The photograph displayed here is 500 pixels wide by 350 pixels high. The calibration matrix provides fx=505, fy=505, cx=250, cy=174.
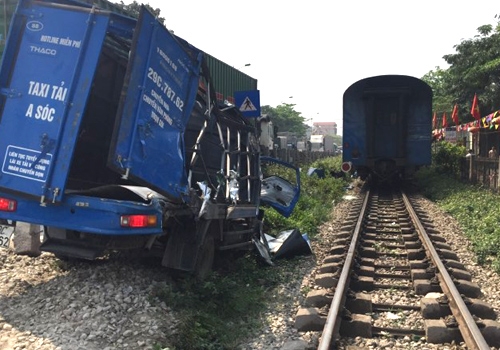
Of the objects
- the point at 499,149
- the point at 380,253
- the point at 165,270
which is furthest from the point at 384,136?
the point at 165,270

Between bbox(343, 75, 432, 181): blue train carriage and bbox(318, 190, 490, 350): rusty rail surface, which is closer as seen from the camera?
bbox(318, 190, 490, 350): rusty rail surface

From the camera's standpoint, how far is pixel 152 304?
4.84m

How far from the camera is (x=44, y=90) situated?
4.56 meters

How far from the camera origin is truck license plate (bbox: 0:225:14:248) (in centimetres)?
485

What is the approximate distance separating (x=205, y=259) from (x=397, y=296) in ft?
7.24

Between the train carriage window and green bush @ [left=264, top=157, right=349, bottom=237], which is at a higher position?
the train carriage window

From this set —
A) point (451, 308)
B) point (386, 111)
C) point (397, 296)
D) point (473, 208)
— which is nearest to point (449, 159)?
point (386, 111)

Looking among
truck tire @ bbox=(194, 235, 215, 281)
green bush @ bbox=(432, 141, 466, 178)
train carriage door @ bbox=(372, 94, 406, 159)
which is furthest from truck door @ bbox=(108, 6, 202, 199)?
green bush @ bbox=(432, 141, 466, 178)

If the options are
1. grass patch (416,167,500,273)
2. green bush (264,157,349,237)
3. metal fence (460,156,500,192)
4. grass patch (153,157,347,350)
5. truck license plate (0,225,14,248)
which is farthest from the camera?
metal fence (460,156,500,192)

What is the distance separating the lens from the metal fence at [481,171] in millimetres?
14484

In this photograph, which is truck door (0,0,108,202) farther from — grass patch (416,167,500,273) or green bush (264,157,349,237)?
grass patch (416,167,500,273)

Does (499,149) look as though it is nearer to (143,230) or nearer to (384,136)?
(384,136)

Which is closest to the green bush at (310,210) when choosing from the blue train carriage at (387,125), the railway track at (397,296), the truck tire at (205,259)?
the blue train carriage at (387,125)

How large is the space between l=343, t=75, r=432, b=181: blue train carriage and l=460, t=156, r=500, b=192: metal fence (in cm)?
160
